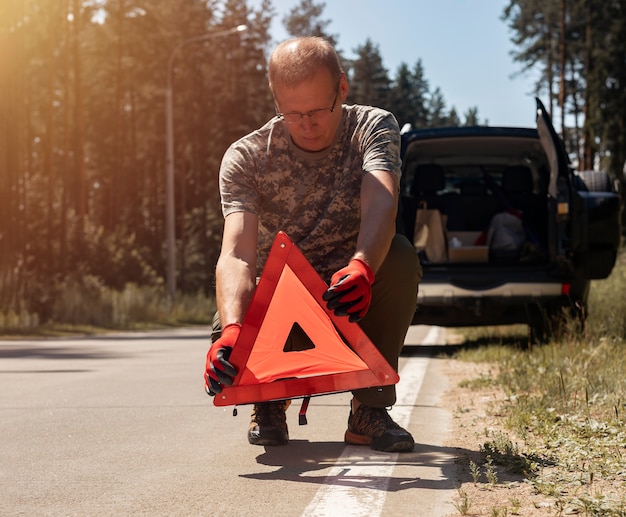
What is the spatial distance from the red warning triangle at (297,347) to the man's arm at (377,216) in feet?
0.77

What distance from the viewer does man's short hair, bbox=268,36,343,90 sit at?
5105 mm

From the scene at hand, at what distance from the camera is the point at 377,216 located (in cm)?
498

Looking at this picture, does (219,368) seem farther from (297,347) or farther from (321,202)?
(321,202)

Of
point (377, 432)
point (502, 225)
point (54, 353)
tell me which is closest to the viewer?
point (377, 432)

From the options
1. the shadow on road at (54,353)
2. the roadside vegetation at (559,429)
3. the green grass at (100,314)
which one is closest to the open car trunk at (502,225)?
the roadside vegetation at (559,429)

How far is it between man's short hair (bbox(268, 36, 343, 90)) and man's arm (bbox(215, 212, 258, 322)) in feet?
2.11

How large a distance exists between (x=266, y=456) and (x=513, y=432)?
1.32 m

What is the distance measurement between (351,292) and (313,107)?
1.11m

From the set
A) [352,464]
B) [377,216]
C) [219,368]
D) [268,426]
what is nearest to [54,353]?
[268,426]

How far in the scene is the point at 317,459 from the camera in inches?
206

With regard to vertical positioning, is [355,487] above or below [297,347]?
below

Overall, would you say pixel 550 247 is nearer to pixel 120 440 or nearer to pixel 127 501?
pixel 120 440

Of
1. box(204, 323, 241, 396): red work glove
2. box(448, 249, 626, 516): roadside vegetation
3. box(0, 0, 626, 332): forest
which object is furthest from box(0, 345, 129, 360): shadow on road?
box(0, 0, 626, 332): forest

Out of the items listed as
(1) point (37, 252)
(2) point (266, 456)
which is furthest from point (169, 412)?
(1) point (37, 252)
